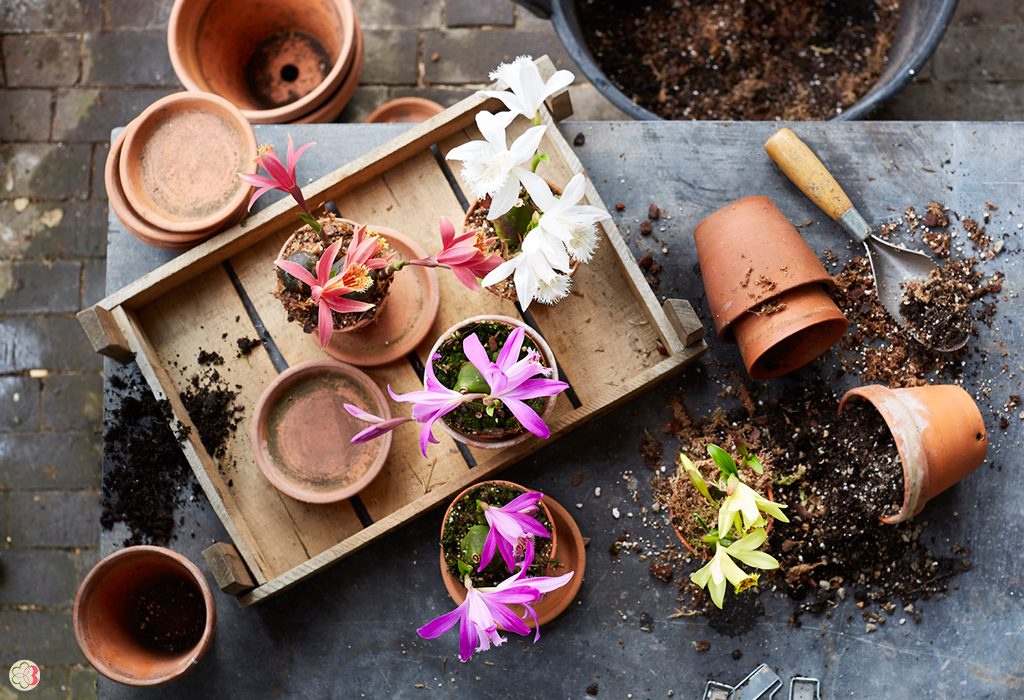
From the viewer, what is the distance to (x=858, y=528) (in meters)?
1.92

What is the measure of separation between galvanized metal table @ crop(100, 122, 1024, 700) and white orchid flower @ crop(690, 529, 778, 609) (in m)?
0.35

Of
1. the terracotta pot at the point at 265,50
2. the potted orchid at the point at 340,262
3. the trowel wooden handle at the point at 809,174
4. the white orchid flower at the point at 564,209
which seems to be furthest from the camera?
the terracotta pot at the point at 265,50

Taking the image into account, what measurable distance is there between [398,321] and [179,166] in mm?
642

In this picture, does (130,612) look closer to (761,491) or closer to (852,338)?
(761,491)

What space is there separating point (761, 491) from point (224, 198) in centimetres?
139

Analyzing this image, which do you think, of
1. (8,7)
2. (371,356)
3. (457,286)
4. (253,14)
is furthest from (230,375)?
(8,7)

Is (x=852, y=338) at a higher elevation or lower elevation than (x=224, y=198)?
lower

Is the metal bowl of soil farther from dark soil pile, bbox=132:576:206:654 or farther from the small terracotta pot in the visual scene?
dark soil pile, bbox=132:576:206:654

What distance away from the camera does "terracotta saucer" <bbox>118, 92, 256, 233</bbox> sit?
197 centimetres

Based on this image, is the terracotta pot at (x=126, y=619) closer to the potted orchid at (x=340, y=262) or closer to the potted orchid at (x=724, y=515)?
the potted orchid at (x=340, y=262)

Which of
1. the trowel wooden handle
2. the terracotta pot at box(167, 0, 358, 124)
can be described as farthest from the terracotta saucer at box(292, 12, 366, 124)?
the trowel wooden handle

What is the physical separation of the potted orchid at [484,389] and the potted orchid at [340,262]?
0.51 feet

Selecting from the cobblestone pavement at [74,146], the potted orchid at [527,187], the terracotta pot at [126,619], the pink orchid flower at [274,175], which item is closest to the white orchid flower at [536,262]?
the potted orchid at [527,187]

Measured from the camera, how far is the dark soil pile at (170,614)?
2.02 meters
